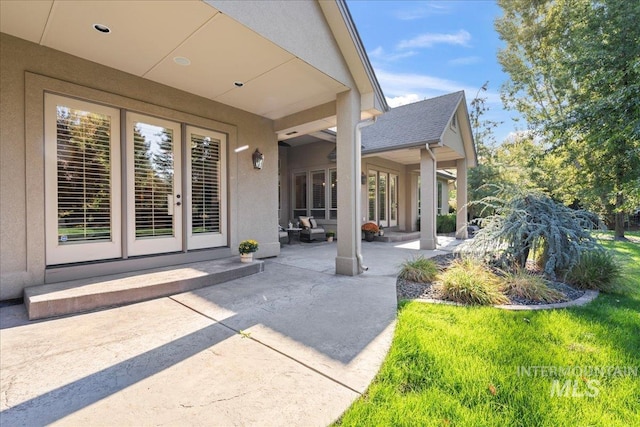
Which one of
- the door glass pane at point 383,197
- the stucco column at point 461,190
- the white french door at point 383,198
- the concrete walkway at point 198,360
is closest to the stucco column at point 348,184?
the concrete walkway at point 198,360

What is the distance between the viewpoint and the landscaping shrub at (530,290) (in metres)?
3.85

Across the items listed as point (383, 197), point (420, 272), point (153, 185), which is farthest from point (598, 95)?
point (153, 185)

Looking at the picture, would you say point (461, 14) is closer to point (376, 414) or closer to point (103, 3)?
point (103, 3)

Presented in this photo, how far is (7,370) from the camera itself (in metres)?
2.20

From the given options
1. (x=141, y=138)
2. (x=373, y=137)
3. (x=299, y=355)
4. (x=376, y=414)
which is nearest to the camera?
(x=376, y=414)

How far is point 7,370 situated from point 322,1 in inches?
228

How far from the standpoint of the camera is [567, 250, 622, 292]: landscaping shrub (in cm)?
438

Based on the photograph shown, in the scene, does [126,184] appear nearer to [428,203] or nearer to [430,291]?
[430,291]

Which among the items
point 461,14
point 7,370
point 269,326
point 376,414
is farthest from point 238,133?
point 461,14

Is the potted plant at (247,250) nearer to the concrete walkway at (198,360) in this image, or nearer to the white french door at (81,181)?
the concrete walkway at (198,360)

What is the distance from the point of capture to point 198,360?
7.75 feet

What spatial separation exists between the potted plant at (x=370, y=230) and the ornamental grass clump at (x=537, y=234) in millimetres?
5371

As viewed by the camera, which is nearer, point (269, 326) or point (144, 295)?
point (269, 326)

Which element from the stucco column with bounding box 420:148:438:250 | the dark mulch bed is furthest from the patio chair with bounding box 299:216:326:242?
the dark mulch bed
